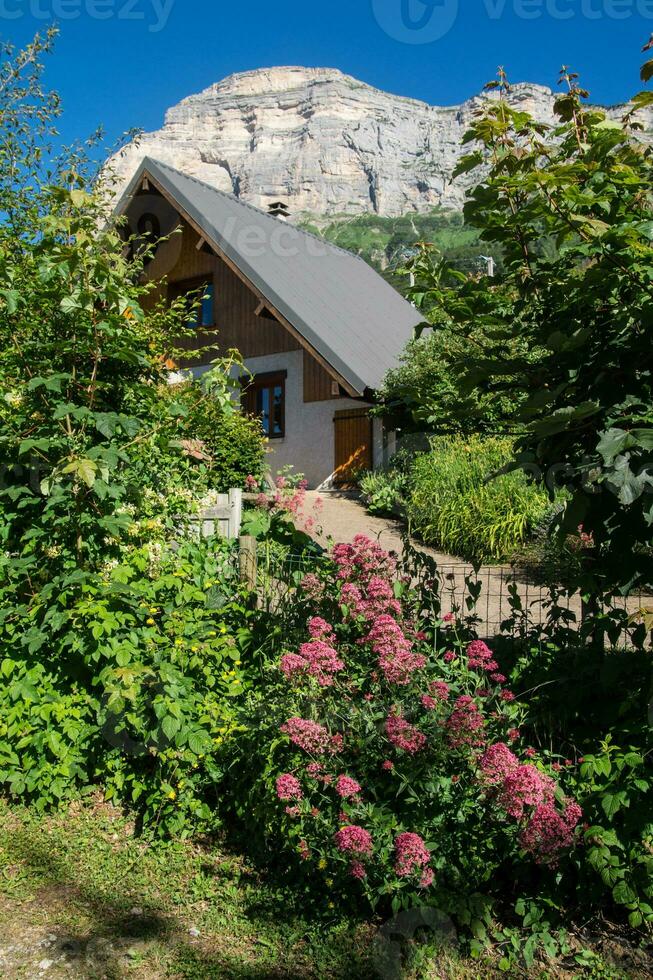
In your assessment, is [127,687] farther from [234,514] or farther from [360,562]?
[234,514]

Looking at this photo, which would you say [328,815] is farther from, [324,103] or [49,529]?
[324,103]

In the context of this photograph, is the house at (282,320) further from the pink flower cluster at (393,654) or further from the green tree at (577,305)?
the pink flower cluster at (393,654)

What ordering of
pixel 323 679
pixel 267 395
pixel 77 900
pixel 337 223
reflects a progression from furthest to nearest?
pixel 337 223, pixel 267 395, pixel 77 900, pixel 323 679

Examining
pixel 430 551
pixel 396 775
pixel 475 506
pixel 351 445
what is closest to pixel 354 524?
pixel 430 551

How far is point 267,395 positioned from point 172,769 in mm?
15329

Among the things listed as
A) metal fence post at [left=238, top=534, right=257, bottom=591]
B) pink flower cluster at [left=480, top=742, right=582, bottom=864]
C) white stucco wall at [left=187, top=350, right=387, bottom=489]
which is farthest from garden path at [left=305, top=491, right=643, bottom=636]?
pink flower cluster at [left=480, top=742, right=582, bottom=864]

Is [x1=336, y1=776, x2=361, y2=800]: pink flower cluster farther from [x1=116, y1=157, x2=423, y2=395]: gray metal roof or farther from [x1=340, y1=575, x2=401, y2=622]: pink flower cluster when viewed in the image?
[x1=116, y1=157, x2=423, y2=395]: gray metal roof

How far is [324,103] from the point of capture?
6053 inches

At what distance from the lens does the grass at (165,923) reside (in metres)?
2.82

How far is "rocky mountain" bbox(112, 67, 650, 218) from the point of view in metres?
143

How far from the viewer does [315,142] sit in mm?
147875

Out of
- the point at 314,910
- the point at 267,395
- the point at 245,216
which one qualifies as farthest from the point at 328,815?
the point at 245,216

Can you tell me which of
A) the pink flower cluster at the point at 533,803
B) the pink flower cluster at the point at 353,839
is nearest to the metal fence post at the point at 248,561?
the pink flower cluster at the point at 353,839

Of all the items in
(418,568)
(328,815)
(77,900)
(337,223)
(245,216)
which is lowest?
(77,900)
